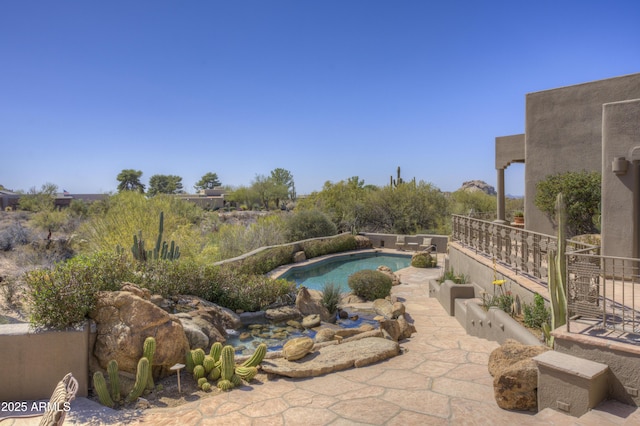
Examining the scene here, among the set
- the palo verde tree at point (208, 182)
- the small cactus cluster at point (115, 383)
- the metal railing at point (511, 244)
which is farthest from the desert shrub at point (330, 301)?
the palo verde tree at point (208, 182)

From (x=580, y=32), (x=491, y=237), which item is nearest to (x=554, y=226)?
(x=491, y=237)

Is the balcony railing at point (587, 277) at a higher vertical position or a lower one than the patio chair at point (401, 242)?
higher

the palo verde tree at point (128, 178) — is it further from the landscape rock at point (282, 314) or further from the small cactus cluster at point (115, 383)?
the small cactus cluster at point (115, 383)

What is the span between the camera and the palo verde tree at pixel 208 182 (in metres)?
89.7

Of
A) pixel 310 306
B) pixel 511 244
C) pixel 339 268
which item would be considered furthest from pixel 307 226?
pixel 511 244

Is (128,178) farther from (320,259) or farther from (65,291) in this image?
(65,291)

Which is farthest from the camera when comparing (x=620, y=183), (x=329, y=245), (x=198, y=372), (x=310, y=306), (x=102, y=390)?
(x=329, y=245)

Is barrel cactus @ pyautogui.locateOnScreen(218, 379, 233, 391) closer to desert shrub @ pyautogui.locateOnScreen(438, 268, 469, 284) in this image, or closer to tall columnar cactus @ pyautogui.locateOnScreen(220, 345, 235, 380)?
tall columnar cactus @ pyautogui.locateOnScreen(220, 345, 235, 380)

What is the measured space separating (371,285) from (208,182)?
83274 millimetres

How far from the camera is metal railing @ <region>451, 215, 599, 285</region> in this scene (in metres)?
6.78

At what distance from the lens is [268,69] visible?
60.5ft

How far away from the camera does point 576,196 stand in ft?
37.3

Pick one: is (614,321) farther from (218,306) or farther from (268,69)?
(268,69)

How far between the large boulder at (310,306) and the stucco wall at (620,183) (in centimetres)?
603
